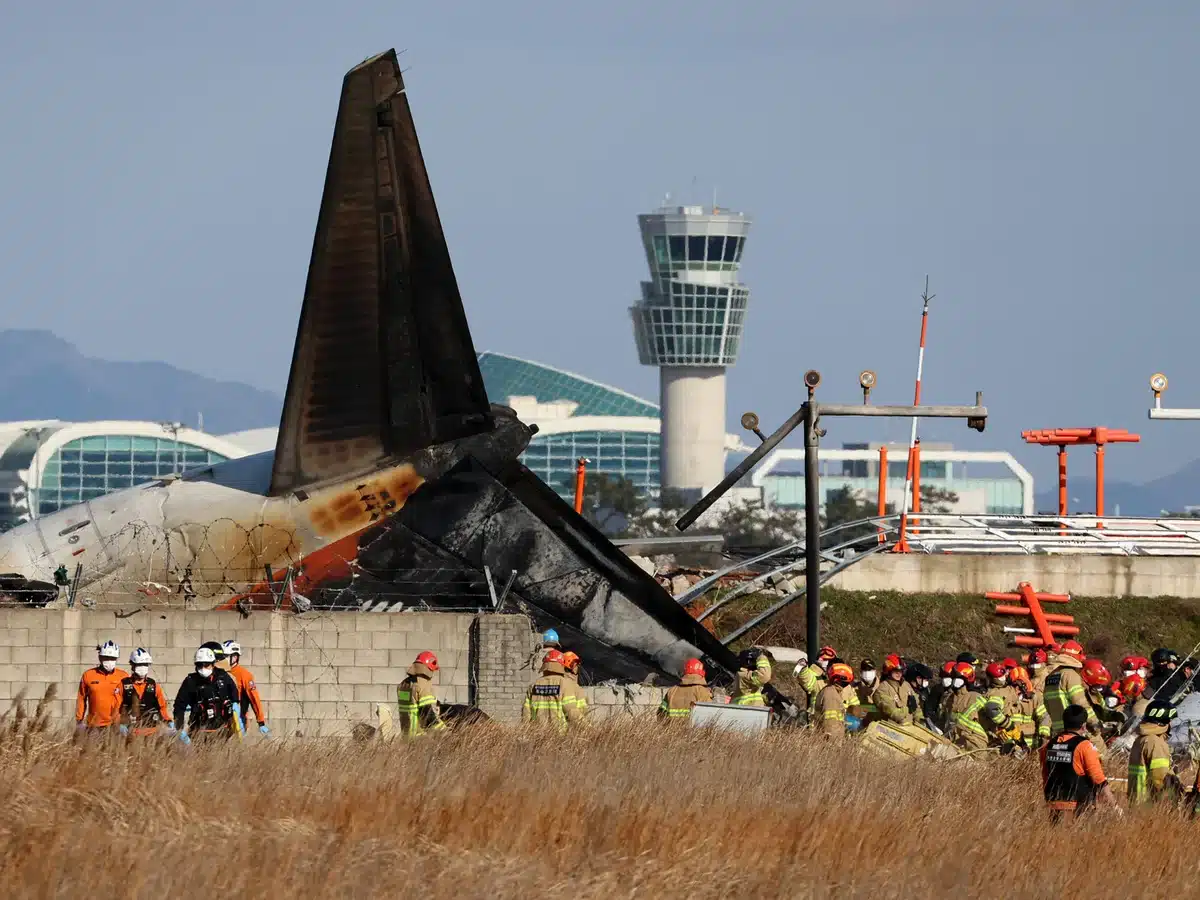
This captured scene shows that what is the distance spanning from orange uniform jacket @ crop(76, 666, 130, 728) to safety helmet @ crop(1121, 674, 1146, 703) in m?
13.4

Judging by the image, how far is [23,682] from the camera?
26.1 meters

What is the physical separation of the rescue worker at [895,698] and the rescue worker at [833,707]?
452mm

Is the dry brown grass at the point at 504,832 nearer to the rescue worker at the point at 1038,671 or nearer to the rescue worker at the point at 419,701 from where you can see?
the rescue worker at the point at 419,701

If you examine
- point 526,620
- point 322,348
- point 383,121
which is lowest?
point 526,620

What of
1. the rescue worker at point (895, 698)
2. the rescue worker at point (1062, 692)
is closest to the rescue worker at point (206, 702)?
the rescue worker at point (895, 698)

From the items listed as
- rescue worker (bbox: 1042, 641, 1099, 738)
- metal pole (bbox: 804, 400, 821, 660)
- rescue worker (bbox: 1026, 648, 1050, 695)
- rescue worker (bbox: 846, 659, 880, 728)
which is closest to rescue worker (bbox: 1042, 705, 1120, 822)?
rescue worker (bbox: 1042, 641, 1099, 738)

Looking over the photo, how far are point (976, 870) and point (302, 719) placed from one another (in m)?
11.5

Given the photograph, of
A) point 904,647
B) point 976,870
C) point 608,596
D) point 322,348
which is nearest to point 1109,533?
point 904,647

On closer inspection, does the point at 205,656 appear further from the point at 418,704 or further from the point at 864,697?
the point at 864,697

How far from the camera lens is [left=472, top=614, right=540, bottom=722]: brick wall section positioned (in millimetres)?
26547

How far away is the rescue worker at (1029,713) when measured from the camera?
2517 centimetres

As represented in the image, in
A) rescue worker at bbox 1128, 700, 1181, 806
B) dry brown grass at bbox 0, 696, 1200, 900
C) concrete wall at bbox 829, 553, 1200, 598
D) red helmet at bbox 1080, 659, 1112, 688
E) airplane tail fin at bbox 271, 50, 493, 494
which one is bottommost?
dry brown grass at bbox 0, 696, 1200, 900

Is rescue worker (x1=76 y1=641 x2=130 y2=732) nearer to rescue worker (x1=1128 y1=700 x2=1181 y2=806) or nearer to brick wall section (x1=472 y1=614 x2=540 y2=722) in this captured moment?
brick wall section (x1=472 y1=614 x2=540 y2=722)

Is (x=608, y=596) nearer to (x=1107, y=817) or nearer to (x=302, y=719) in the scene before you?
(x=302, y=719)
